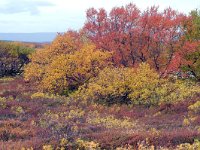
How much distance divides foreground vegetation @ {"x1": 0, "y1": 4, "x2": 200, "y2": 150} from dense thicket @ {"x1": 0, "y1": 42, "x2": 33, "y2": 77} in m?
9.80

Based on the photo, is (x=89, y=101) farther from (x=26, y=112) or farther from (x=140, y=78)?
(x=26, y=112)

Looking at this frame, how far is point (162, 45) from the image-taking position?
38.8 meters

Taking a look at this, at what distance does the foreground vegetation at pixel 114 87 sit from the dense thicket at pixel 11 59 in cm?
980

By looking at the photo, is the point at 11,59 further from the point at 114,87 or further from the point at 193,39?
the point at 114,87

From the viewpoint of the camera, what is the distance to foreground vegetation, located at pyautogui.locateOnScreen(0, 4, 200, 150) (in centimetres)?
1633

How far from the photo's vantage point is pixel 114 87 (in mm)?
28938

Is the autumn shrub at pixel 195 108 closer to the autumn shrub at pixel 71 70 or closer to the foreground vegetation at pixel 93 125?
the foreground vegetation at pixel 93 125

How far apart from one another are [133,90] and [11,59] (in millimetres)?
30489

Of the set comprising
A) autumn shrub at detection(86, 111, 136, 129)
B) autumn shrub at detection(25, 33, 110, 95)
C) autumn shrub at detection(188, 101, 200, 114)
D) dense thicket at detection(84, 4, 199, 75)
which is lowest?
autumn shrub at detection(86, 111, 136, 129)

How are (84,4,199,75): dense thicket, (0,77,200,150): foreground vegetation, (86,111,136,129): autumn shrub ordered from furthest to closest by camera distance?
(84,4,199,75): dense thicket → (86,111,136,129): autumn shrub → (0,77,200,150): foreground vegetation

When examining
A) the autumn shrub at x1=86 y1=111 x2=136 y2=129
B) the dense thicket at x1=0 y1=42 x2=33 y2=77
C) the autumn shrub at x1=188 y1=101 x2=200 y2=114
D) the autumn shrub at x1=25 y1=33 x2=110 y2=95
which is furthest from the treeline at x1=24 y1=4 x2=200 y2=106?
the dense thicket at x1=0 y1=42 x2=33 y2=77

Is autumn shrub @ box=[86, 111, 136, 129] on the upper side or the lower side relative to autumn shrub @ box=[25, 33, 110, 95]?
lower

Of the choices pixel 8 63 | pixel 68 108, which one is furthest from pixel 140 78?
pixel 8 63

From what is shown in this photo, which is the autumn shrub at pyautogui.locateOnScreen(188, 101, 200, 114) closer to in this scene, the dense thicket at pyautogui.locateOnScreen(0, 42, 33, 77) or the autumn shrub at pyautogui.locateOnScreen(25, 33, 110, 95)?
the autumn shrub at pyautogui.locateOnScreen(25, 33, 110, 95)
